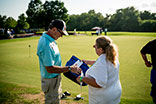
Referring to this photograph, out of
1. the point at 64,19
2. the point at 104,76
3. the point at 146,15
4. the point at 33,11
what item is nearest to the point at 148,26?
the point at 146,15

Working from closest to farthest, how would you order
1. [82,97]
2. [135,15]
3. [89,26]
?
[82,97]
[135,15]
[89,26]

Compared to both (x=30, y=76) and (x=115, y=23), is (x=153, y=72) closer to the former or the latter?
(x=30, y=76)

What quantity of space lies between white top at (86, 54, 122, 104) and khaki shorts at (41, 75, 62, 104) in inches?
35.9

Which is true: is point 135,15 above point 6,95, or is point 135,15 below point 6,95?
above

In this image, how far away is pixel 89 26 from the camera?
8650 cm

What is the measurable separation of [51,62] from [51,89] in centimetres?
73

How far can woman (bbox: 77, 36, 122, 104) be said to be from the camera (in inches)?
85.7

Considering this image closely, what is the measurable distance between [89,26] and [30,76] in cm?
8267

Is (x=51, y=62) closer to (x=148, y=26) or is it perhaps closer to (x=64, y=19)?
(x=64, y=19)

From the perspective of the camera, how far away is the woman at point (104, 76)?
2.18m

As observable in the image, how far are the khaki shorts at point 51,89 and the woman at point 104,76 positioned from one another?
791 millimetres

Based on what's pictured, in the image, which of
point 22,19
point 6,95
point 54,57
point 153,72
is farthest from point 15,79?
point 22,19

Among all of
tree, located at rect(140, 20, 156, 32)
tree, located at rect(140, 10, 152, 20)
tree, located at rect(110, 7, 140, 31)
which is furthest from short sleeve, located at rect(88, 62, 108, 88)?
tree, located at rect(140, 10, 152, 20)

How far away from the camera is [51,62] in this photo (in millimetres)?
2615
